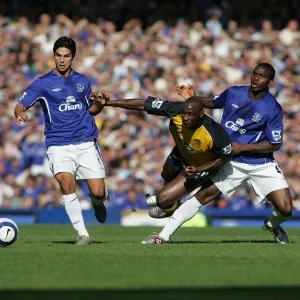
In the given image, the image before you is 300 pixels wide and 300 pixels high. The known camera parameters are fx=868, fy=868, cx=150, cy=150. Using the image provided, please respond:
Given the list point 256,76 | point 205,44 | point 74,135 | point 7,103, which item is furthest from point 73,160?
point 205,44

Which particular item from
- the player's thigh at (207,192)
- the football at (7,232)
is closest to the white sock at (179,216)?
the player's thigh at (207,192)

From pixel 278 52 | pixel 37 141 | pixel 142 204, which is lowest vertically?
pixel 142 204

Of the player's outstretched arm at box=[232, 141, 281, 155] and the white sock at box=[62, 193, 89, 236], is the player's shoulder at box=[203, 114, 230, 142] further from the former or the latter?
the white sock at box=[62, 193, 89, 236]

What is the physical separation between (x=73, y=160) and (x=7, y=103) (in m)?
10.6

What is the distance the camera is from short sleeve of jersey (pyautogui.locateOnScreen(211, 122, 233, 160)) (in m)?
10.3

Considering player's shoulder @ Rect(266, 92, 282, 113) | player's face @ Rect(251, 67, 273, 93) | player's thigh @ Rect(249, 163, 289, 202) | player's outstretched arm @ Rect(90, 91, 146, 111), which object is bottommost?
player's thigh @ Rect(249, 163, 289, 202)

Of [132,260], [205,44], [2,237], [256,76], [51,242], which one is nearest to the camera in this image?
[132,260]

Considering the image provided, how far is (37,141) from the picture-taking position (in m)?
20.5

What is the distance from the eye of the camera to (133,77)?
21.8 metres

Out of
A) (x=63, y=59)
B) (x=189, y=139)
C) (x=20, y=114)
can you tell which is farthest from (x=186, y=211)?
(x=63, y=59)

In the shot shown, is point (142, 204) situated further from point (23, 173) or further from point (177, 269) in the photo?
point (177, 269)

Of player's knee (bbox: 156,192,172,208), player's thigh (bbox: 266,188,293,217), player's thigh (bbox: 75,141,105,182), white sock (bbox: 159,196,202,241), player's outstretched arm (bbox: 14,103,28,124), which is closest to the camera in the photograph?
player's outstretched arm (bbox: 14,103,28,124)

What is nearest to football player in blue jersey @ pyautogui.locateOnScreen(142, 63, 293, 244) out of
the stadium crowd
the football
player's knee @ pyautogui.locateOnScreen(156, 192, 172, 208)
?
player's knee @ pyautogui.locateOnScreen(156, 192, 172, 208)

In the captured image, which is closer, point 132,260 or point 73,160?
point 132,260
